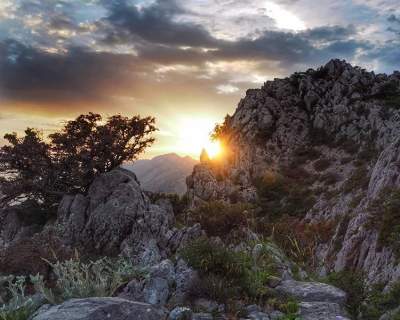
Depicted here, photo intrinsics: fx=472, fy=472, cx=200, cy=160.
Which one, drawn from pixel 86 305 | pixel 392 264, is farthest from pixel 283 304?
pixel 392 264

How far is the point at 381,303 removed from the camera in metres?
12.7

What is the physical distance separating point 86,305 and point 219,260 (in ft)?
13.4

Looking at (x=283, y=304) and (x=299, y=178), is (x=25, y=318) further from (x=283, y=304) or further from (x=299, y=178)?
(x=299, y=178)

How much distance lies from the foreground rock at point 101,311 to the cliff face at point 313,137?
35.4 meters

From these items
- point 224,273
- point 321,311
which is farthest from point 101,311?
point 321,311

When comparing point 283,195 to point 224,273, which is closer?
point 224,273

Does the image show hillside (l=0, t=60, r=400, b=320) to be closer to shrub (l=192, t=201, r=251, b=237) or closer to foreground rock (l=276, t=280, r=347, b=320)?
foreground rock (l=276, t=280, r=347, b=320)

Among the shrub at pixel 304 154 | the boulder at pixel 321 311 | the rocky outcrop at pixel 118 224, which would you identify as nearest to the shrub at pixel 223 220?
the rocky outcrop at pixel 118 224

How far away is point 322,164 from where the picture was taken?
62688 mm

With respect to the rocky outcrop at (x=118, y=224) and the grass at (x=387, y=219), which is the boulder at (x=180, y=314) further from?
the rocky outcrop at (x=118, y=224)

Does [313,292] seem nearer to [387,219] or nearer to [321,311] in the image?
[321,311]

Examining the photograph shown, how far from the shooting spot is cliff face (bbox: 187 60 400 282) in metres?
56.4

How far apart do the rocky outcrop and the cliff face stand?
1629cm

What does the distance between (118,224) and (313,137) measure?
1679 inches
